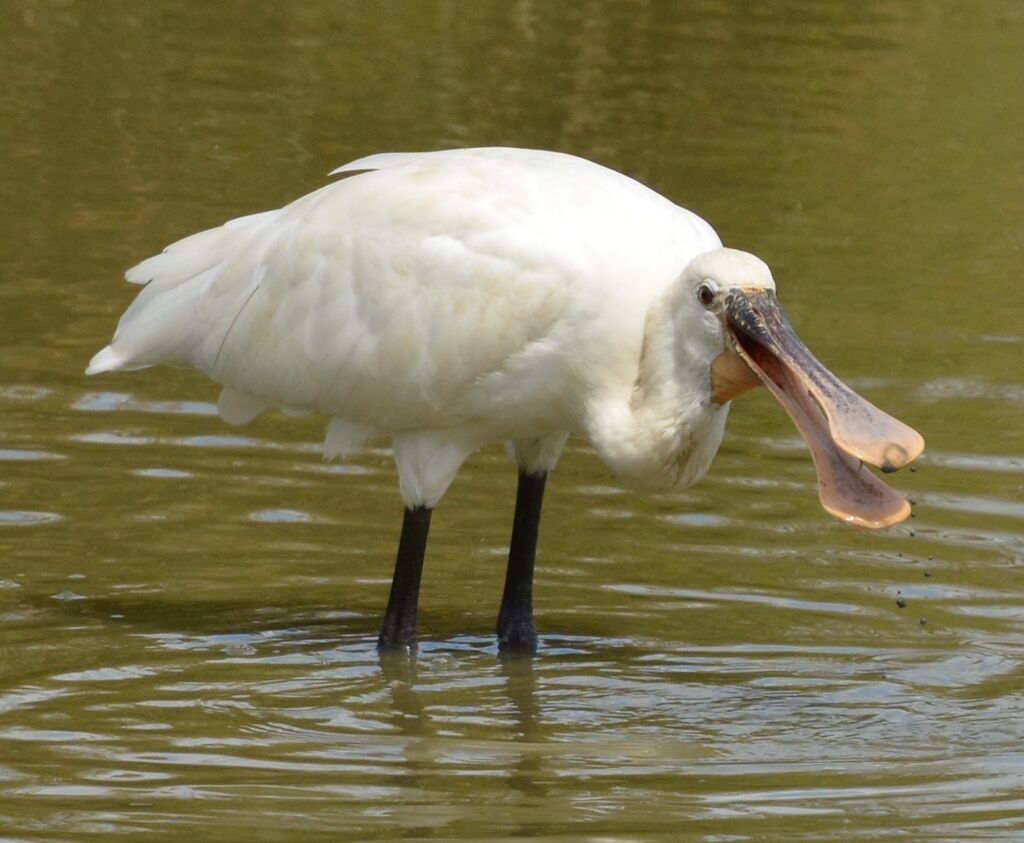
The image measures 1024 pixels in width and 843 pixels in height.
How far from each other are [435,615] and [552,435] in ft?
3.09

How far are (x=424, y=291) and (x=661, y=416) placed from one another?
1053 mm

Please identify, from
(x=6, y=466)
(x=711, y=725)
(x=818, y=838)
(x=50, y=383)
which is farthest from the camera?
(x=50, y=383)

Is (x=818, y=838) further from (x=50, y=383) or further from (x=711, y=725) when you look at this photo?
(x=50, y=383)

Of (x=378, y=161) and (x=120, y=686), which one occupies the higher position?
(x=378, y=161)

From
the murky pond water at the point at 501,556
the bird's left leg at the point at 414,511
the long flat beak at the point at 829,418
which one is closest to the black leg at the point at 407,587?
the bird's left leg at the point at 414,511

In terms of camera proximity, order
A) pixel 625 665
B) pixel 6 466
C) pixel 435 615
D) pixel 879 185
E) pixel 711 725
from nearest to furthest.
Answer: pixel 711 725
pixel 625 665
pixel 435 615
pixel 6 466
pixel 879 185

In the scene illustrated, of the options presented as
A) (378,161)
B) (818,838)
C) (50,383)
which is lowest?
(50,383)

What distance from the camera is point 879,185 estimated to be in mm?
16781

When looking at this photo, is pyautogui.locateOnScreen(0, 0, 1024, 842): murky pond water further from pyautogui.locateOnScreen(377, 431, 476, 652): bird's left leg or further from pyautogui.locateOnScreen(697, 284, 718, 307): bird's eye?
pyautogui.locateOnScreen(697, 284, 718, 307): bird's eye

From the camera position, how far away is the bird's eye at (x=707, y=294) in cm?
788

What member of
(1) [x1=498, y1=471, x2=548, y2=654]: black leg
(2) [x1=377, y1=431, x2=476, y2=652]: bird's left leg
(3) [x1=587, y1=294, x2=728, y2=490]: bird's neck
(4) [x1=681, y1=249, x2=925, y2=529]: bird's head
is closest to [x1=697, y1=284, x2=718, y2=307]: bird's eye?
(4) [x1=681, y1=249, x2=925, y2=529]: bird's head

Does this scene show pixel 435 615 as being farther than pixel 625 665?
Yes

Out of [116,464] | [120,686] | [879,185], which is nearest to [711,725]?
[120,686]

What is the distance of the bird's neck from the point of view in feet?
26.5
